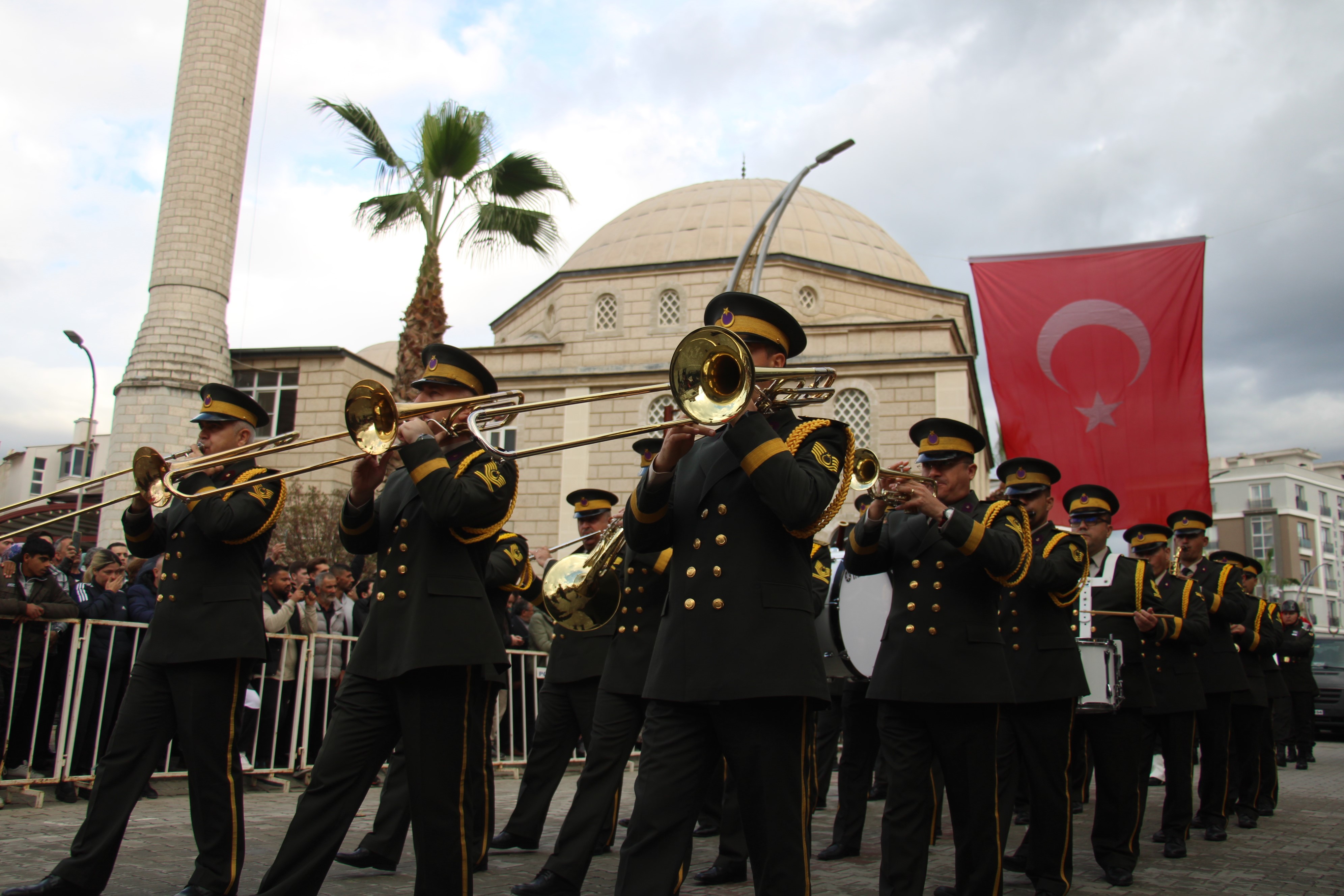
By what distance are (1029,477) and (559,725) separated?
3.13 meters

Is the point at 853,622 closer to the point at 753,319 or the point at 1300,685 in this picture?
the point at 753,319

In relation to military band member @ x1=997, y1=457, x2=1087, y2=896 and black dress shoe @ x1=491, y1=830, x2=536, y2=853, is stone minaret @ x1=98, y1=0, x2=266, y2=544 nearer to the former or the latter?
black dress shoe @ x1=491, y1=830, x2=536, y2=853

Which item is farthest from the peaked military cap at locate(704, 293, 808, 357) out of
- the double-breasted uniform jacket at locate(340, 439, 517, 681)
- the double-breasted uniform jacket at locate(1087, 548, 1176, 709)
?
the double-breasted uniform jacket at locate(1087, 548, 1176, 709)

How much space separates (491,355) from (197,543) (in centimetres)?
2699

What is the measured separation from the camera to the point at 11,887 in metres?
4.76

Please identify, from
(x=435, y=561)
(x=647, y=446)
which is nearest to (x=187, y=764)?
(x=435, y=561)

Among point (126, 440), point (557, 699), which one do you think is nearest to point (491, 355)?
point (126, 440)

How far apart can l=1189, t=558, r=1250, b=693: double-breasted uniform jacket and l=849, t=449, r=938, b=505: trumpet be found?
14.4 feet

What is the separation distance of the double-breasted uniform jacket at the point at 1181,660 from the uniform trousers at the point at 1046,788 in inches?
66.8

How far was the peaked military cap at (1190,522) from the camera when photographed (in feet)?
29.7

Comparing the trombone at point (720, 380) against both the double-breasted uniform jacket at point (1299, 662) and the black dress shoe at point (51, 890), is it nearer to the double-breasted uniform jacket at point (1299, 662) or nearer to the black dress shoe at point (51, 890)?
the black dress shoe at point (51, 890)

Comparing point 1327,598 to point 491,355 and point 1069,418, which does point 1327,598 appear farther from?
point 1069,418

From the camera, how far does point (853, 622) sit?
25.1ft

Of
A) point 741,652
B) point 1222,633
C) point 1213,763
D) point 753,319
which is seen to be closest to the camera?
point 741,652
